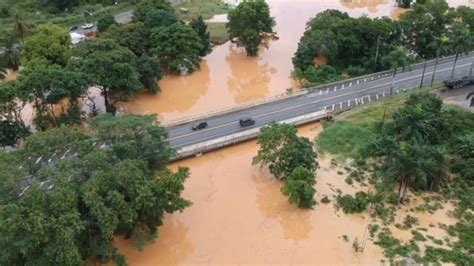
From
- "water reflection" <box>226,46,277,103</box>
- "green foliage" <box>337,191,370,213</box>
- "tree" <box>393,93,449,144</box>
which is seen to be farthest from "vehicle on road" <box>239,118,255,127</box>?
"tree" <box>393,93,449,144</box>

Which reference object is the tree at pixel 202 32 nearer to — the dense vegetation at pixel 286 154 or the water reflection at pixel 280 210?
the dense vegetation at pixel 286 154

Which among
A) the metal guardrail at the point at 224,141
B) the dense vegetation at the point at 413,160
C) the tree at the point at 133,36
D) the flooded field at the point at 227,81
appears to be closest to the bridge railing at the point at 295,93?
the flooded field at the point at 227,81

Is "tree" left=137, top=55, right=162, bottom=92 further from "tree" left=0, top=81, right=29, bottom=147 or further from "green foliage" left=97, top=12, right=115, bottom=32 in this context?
"green foliage" left=97, top=12, right=115, bottom=32

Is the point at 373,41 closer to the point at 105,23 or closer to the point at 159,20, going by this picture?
the point at 159,20

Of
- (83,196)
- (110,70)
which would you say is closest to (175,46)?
(110,70)

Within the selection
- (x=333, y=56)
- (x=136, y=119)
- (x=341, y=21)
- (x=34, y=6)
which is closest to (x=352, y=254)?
(x=136, y=119)

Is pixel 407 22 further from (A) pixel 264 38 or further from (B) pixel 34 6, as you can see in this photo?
(B) pixel 34 6
